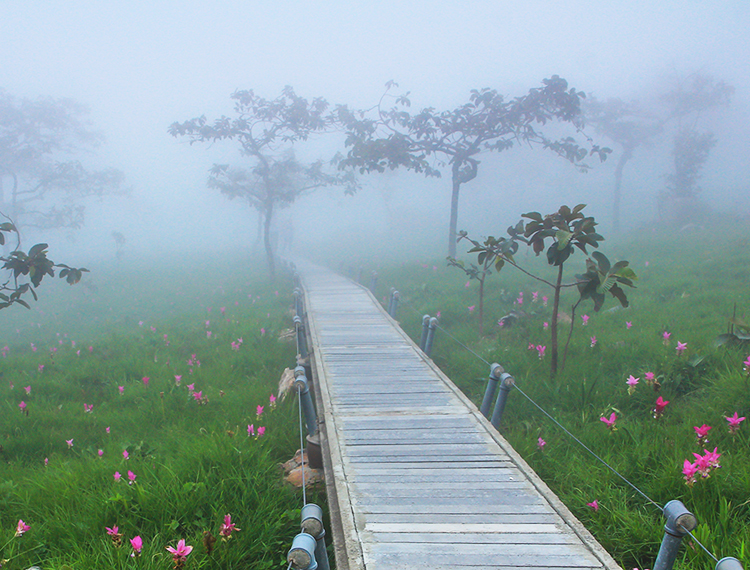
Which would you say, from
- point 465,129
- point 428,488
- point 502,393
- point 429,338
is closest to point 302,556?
point 428,488

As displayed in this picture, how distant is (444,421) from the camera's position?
15.1ft

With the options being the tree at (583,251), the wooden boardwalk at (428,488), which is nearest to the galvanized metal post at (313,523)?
the wooden boardwalk at (428,488)

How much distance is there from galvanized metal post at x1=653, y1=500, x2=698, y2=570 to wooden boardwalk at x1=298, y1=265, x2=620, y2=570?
25 cm

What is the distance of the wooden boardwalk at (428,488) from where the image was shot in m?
2.65

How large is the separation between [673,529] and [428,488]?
1.55 metres

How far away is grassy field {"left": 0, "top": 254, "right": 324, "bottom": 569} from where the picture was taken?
3021 millimetres

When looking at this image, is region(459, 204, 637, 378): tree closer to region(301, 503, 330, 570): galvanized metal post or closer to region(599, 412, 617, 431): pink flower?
region(599, 412, 617, 431): pink flower

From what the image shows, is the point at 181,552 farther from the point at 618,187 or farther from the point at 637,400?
the point at 618,187

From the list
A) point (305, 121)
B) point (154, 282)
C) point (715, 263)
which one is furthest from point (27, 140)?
point (715, 263)

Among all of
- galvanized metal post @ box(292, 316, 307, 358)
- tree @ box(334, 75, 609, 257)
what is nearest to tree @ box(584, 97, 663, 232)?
tree @ box(334, 75, 609, 257)

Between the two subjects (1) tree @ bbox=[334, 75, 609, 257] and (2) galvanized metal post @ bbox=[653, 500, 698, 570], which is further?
(1) tree @ bbox=[334, 75, 609, 257]

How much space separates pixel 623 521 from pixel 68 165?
108ft

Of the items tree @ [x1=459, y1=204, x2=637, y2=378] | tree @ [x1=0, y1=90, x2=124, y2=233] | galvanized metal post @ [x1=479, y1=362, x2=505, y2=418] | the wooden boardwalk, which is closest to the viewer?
the wooden boardwalk

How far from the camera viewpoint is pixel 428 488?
3.38 meters
